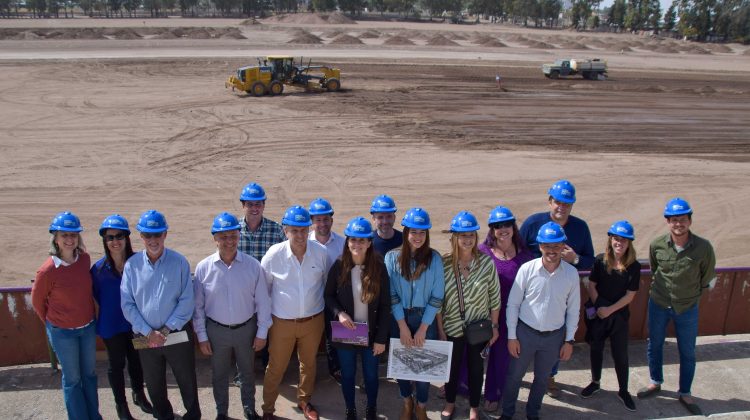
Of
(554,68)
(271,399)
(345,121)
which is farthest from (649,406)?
(554,68)

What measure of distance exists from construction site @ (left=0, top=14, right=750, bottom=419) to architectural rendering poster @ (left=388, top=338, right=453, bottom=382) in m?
0.60

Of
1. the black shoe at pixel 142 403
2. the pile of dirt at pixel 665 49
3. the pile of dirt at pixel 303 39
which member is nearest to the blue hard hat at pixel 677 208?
the black shoe at pixel 142 403

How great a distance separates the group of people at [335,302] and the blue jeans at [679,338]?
0.11 ft

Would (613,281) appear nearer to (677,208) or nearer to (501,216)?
(677,208)

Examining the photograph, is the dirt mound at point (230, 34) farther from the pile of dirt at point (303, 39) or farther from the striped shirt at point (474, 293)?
the striped shirt at point (474, 293)

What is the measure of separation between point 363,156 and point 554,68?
21.8 meters

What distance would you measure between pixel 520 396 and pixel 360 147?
13311 mm

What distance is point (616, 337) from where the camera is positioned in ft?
17.5

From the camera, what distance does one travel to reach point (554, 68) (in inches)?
1371

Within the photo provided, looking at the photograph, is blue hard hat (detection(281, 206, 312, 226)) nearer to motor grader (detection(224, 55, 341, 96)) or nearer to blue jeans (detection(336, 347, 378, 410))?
blue jeans (detection(336, 347, 378, 410))

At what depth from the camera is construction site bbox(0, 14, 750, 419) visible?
21.3ft

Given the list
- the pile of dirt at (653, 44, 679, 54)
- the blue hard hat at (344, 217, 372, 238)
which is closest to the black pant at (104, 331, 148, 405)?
the blue hard hat at (344, 217, 372, 238)

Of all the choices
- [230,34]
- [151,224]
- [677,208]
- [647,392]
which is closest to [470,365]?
[647,392]

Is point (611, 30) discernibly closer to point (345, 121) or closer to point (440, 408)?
point (345, 121)
